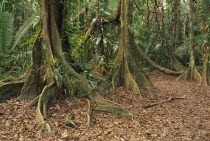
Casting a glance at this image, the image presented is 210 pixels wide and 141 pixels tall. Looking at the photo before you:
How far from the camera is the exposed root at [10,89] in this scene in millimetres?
5176

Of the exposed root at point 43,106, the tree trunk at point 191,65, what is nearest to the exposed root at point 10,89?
the exposed root at point 43,106

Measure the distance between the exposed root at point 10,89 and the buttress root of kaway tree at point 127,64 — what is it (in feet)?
9.02

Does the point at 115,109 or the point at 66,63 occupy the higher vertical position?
the point at 66,63

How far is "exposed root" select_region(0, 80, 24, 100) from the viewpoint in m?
5.18

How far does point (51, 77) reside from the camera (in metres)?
5.35

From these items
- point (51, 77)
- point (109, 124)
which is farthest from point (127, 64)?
point (109, 124)

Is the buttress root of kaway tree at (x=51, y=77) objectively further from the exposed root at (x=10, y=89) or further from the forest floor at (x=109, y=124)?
the forest floor at (x=109, y=124)

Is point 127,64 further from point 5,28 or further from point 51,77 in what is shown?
point 5,28

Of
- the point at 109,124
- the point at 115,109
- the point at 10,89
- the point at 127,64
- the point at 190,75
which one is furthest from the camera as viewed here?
the point at 190,75

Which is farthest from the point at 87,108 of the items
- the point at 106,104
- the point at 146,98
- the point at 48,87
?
the point at 146,98

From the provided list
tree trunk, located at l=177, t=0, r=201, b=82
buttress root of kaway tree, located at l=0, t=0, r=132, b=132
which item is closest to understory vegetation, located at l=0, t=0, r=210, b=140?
buttress root of kaway tree, located at l=0, t=0, r=132, b=132

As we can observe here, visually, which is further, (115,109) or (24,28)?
(24,28)

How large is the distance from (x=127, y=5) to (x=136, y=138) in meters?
5.02

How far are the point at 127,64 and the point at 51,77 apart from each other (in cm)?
292
